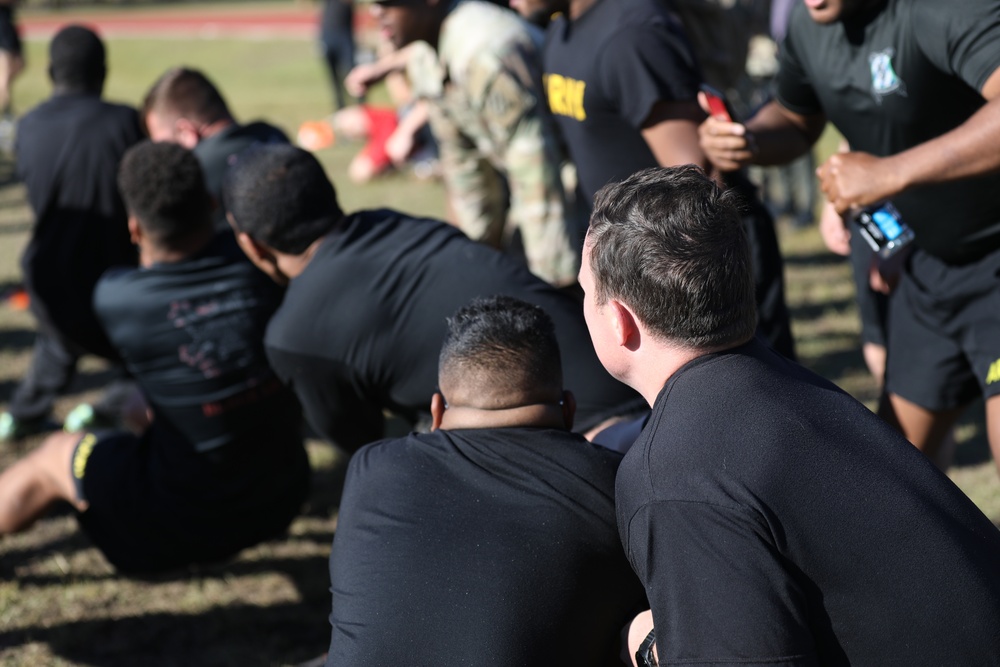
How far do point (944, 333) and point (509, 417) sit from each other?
158 centimetres

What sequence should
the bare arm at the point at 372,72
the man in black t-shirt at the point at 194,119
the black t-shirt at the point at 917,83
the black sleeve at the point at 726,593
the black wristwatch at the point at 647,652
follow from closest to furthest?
the black sleeve at the point at 726,593
the black wristwatch at the point at 647,652
the black t-shirt at the point at 917,83
the man in black t-shirt at the point at 194,119
the bare arm at the point at 372,72

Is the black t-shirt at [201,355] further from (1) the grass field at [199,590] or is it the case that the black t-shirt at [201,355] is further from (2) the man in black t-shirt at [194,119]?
(2) the man in black t-shirt at [194,119]

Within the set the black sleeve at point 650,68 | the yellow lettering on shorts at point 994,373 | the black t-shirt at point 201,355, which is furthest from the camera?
the black t-shirt at point 201,355

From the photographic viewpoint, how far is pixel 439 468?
2109 millimetres

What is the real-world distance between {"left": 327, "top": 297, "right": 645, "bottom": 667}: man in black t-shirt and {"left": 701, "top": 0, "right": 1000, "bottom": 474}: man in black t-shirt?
98cm

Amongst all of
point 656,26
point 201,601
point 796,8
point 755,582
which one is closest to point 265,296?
point 201,601

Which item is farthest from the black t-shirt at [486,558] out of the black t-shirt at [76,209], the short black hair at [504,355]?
the black t-shirt at [76,209]

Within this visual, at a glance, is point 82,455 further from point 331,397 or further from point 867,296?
point 867,296

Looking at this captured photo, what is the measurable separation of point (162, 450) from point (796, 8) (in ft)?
8.04

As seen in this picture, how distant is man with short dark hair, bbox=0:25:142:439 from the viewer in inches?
192

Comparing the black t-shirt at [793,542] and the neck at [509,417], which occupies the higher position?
the black t-shirt at [793,542]

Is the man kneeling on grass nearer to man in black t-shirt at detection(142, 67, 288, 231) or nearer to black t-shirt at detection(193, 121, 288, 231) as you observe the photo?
black t-shirt at detection(193, 121, 288, 231)

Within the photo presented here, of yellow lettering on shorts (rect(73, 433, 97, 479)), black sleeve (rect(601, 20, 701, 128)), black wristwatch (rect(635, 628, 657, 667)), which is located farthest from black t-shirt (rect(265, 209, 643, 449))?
black wristwatch (rect(635, 628, 657, 667))

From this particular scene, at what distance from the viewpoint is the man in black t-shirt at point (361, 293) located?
3.00 m
